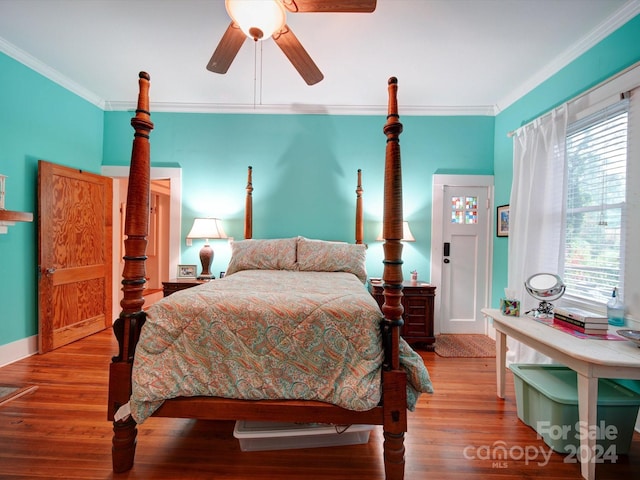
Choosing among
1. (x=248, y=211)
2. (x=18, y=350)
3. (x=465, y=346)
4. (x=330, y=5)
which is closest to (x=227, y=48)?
(x=330, y=5)

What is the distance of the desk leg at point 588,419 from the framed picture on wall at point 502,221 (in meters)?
2.24

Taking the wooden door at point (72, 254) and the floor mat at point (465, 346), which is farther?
the floor mat at point (465, 346)

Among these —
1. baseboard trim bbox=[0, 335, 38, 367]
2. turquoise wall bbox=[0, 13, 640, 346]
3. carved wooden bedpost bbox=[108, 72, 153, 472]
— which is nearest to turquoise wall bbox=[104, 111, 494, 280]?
turquoise wall bbox=[0, 13, 640, 346]

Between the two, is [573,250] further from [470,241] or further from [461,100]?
[461,100]

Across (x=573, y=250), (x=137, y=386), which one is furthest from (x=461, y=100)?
(x=137, y=386)

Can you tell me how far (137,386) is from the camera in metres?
1.35

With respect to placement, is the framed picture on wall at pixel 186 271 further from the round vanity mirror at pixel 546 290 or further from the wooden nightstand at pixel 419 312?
the round vanity mirror at pixel 546 290

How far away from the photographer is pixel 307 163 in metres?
3.68

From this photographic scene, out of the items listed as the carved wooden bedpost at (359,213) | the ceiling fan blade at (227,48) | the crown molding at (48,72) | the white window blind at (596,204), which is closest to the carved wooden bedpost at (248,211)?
the carved wooden bedpost at (359,213)

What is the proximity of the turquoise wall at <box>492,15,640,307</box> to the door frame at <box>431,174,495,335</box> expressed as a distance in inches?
3.3

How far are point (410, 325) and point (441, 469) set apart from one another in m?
1.73

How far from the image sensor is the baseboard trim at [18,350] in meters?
2.66

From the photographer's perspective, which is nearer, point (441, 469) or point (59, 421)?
point (441, 469)

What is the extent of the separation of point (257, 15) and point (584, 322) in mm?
2488
